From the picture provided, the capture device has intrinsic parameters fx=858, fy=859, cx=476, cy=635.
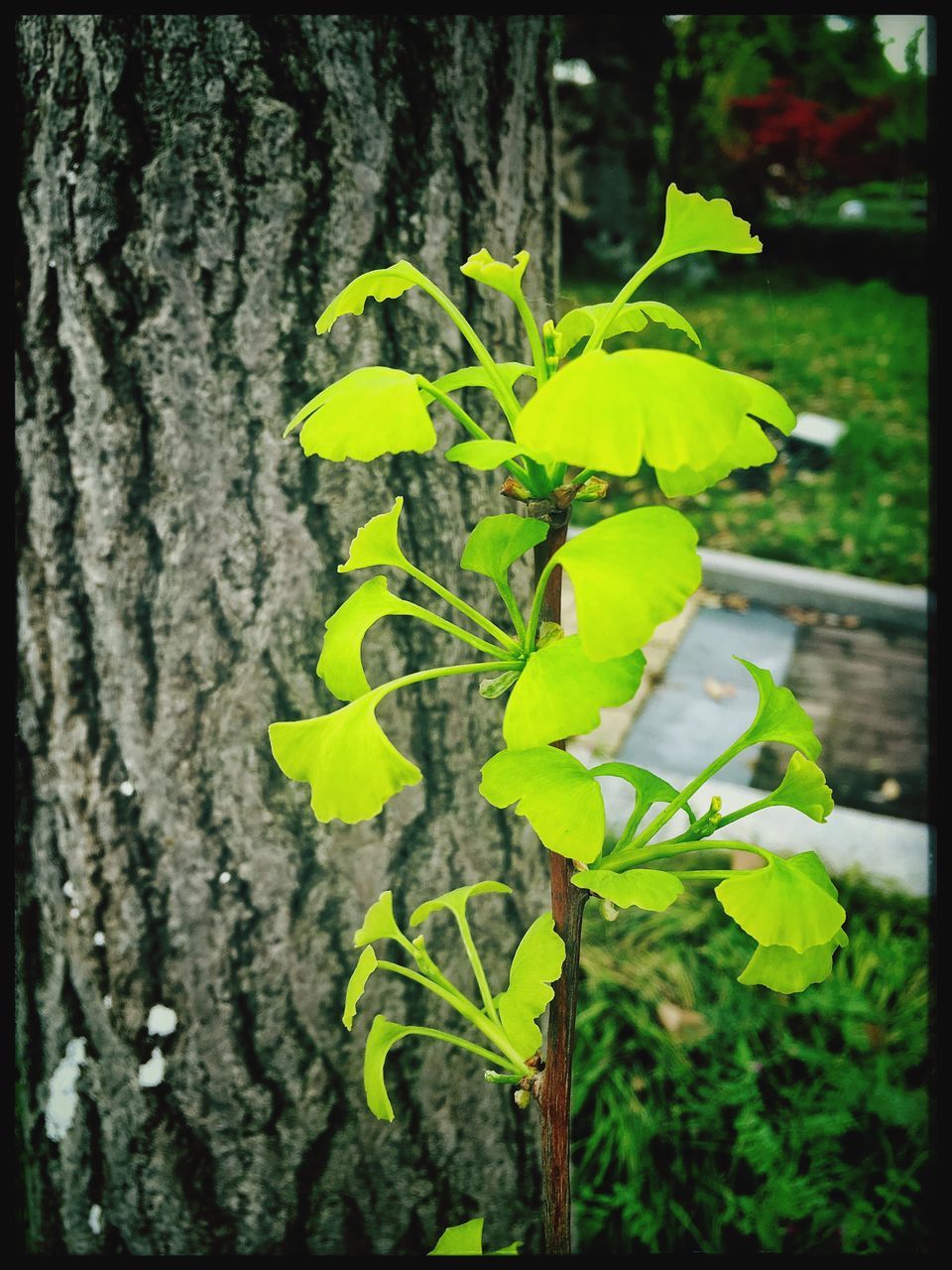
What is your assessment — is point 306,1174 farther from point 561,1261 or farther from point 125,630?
point 125,630

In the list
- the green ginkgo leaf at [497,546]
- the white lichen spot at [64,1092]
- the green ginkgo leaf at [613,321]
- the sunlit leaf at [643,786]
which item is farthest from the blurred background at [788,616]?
the white lichen spot at [64,1092]

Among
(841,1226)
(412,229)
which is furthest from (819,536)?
(412,229)

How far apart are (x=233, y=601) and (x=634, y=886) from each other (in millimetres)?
649

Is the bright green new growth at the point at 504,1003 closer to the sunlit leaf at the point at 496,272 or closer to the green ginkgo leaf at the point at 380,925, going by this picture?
the green ginkgo leaf at the point at 380,925

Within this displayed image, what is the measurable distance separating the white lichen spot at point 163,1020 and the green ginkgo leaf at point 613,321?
0.96 metres

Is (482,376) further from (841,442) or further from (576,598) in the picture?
(841,442)

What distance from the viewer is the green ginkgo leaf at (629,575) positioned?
413 mm

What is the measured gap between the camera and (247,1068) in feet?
3.57

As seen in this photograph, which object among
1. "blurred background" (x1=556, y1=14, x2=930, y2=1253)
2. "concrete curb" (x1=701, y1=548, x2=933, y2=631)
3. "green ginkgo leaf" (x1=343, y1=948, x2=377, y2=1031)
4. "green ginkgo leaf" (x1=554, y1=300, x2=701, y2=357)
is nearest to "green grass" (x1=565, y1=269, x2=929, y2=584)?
"blurred background" (x1=556, y1=14, x2=930, y2=1253)

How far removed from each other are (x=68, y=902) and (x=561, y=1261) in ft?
2.44

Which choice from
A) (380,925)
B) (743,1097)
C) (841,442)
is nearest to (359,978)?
(380,925)

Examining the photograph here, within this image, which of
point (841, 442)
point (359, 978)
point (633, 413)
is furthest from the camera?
point (841, 442)

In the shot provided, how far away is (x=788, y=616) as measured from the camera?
13.4 feet

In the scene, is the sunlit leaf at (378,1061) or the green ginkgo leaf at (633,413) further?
the sunlit leaf at (378,1061)
